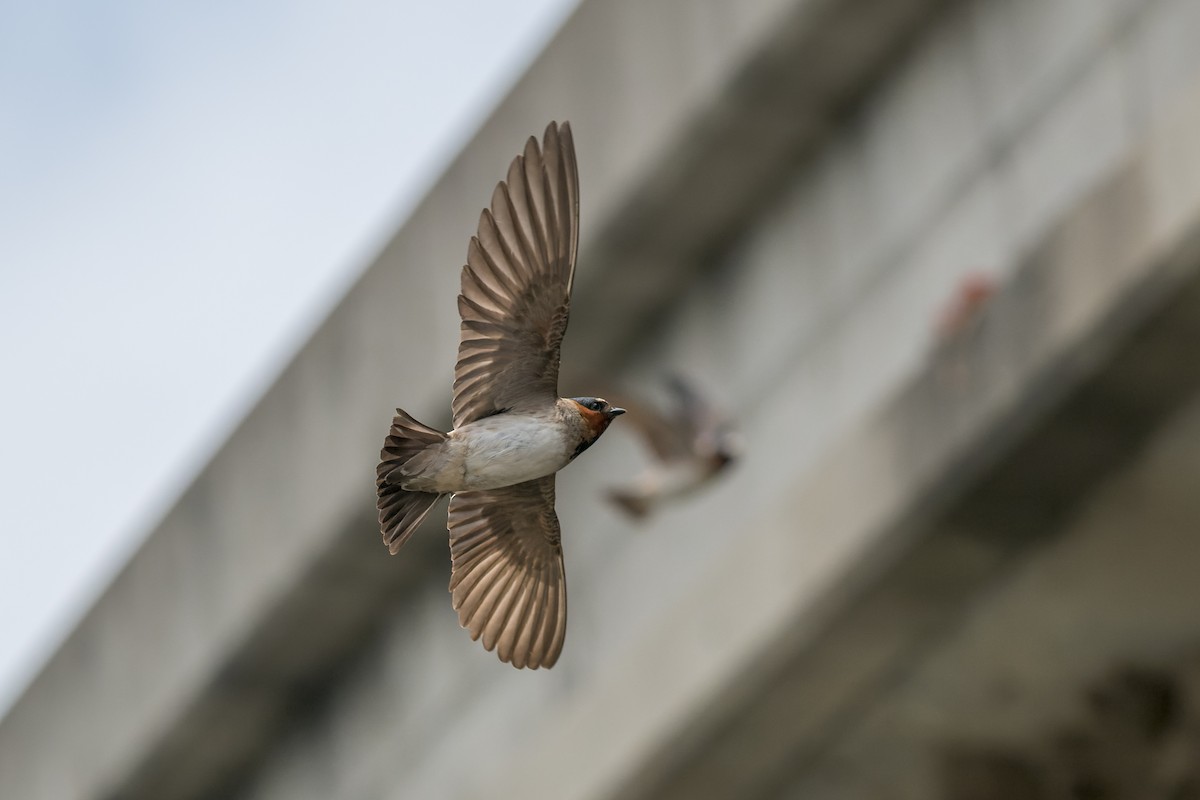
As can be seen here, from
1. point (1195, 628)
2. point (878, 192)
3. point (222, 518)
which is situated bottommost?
point (222, 518)

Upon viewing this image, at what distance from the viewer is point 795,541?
30.8ft

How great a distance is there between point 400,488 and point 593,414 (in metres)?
0.44

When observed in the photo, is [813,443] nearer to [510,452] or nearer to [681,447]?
[681,447]

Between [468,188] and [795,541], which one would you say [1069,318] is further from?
[468,188]

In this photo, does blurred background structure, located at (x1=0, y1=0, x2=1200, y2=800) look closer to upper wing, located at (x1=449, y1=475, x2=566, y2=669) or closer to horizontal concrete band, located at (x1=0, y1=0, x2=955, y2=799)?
horizontal concrete band, located at (x1=0, y1=0, x2=955, y2=799)

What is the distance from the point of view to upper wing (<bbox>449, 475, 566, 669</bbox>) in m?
5.61

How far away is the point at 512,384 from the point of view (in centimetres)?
510

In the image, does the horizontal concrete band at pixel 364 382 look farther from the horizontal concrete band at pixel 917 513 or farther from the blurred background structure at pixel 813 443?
the horizontal concrete band at pixel 917 513

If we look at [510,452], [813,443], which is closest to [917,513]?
[813,443]

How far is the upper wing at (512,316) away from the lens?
5.07m

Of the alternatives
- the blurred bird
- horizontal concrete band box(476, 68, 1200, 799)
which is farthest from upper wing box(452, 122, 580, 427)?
the blurred bird

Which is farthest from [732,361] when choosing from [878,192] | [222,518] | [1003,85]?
[222,518]

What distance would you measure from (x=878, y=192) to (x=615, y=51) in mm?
1213

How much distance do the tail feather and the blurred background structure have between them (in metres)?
3.95
